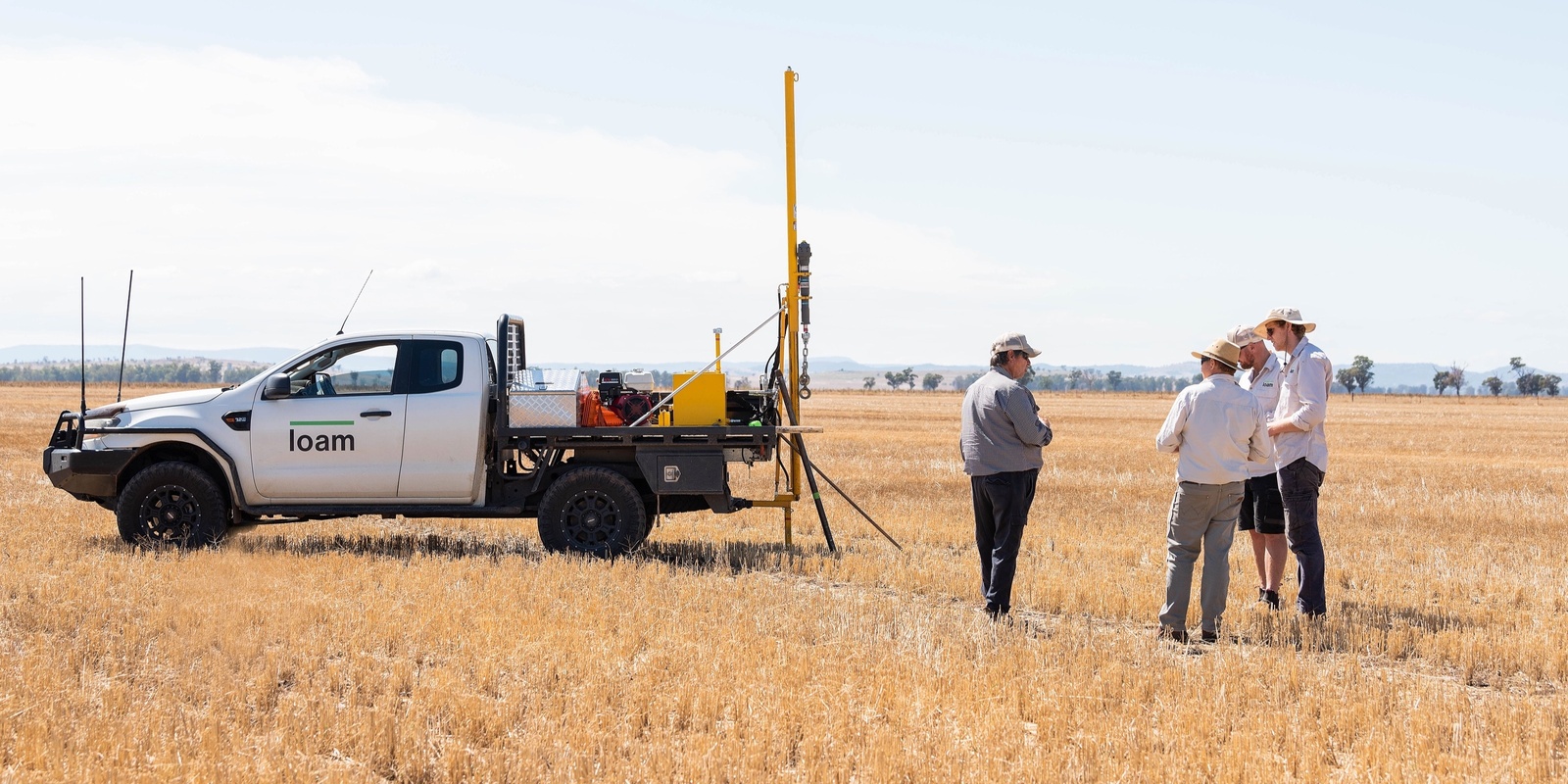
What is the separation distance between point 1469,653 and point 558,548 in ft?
21.5

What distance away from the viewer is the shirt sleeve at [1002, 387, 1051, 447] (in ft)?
24.1

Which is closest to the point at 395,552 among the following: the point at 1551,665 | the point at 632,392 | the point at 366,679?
the point at 632,392

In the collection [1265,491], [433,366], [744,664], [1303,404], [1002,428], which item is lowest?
[744,664]

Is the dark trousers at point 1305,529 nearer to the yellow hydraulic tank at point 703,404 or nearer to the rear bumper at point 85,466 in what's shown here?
the yellow hydraulic tank at point 703,404

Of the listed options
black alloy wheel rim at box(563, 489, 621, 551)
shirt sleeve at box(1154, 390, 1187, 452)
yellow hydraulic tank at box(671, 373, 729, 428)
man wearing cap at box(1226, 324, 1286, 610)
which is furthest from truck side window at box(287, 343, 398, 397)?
man wearing cap at box(1226, 324, 1286, 610)

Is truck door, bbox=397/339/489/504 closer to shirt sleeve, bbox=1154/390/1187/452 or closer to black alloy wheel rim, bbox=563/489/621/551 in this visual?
black alloy wheel rim, bbox=563/489/621/551

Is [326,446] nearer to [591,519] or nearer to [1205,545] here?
[591,519]

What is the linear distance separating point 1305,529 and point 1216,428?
1261 millimetres

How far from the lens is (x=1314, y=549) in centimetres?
761

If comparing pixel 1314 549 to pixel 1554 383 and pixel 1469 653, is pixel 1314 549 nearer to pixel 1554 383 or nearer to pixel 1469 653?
pixel 1469 653

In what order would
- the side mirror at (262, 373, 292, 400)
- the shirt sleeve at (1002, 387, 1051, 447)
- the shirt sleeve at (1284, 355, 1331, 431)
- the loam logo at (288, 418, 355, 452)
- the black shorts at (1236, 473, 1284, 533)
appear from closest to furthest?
1. the shirt sleeve at (1002, 387, 1051, 447)
2. the shirt sleeve at (1284, 355, 1331, 431)
3. the black shorts at (1236, 473, 1284, 533)
4. the side mirror at (262, 373, 292, 400)
5. the loam logo at (288, 418, 355, 452)

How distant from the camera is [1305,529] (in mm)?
7570

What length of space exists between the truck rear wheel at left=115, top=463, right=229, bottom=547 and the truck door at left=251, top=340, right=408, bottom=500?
414 millimetres

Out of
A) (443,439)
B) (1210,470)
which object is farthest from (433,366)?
(1210,470)
